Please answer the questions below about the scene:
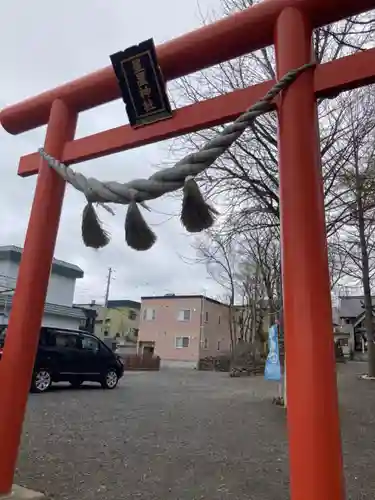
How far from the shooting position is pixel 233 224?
10.4 m

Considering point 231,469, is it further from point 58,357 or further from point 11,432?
point 58,357

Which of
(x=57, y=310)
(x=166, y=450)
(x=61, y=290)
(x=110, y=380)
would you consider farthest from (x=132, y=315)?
(x=166, y=450)

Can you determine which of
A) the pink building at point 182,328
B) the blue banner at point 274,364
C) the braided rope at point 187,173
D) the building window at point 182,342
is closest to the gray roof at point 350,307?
the pink building at point 182,328

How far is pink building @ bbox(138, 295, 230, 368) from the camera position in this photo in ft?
108

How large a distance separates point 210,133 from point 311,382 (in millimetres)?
7976

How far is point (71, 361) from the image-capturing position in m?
11.6

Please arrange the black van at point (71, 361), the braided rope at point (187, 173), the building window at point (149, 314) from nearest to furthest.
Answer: the braided rope at point (187, 173) → the black van at point (71, 361) → the building window at point (149, 314)

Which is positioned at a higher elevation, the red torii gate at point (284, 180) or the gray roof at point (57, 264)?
the gray roof at point (57, 264)

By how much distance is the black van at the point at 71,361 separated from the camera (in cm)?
1070

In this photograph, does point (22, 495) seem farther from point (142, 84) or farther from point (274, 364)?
point (274, 364)

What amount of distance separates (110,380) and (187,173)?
11303 millimetres

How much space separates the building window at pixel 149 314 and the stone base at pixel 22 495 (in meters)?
32.4

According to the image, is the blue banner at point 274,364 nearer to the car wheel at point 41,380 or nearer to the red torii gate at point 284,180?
the car wheel at point 41,380

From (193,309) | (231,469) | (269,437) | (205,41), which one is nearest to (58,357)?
(269,437)
